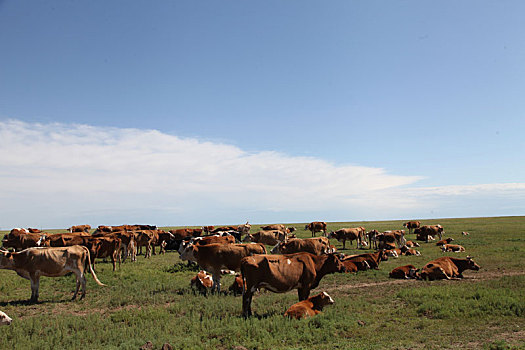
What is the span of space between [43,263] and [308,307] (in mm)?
10179

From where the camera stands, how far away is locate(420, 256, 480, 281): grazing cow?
15.6 meters

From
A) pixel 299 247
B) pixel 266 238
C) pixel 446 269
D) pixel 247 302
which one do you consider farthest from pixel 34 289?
pixel 266 238

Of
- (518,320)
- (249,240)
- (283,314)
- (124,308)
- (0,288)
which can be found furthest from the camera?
(249,240)

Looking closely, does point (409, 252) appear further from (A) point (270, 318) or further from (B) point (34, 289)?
(B) point (34, 289)

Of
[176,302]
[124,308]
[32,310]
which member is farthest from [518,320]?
[32,310]

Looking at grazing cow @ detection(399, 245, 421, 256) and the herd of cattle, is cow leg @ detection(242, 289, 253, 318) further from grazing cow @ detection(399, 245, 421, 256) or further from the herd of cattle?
grazing cow @ detection(399, 245, 421, 256)

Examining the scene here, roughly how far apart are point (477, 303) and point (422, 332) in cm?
337

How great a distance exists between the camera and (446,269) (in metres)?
15.9

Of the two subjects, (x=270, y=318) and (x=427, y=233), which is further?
(x=427, y=233)

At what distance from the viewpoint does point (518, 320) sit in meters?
9.20

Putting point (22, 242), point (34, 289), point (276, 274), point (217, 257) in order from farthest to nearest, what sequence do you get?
point (22, 242)
point (217, 257)
point (34, 289)
point (276, 274)

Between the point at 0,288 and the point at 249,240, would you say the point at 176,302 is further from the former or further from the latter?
the point at 249,240

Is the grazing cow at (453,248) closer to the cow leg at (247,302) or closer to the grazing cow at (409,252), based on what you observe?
the grazing cow at (409,252)

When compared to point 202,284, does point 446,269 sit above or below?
above
